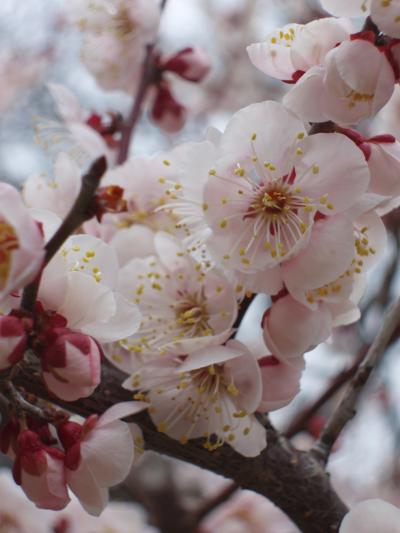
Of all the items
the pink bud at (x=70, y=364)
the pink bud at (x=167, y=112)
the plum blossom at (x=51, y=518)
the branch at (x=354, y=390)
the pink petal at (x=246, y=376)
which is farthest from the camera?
the pink bud at (x=167, y=112)

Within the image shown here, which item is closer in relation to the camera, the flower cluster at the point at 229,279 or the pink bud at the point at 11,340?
the pink bud at the point at 11,340

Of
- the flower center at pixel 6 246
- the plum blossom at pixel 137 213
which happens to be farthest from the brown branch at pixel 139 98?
the flower center at pixel 6 246

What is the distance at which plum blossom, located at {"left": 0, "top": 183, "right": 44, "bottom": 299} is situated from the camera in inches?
26.3

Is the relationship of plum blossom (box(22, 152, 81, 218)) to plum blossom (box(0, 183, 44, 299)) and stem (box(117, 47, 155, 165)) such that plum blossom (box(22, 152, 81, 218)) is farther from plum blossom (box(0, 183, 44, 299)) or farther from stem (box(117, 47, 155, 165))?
plum blossom (box(0, 183, 44, 299))

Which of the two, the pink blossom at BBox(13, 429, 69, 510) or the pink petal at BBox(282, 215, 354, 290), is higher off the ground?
the pink petal at BBox(282, 215, 354, 290)

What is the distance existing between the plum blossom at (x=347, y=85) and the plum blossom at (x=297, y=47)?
0.04m

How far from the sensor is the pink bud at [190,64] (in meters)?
1.96

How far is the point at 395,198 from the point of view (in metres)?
1.01

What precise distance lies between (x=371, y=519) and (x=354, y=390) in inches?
10.8

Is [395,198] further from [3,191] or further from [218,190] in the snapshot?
[3,191]

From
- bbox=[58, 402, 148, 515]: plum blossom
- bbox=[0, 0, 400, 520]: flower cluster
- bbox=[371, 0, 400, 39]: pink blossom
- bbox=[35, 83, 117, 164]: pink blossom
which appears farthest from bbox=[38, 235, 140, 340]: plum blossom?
bbox=[35, 83, 117, 164]: pink blossom

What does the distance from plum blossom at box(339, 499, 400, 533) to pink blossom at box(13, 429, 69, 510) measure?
1.15 feet

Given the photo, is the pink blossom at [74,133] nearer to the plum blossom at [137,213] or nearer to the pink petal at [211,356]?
the plum blossom at [137,213]

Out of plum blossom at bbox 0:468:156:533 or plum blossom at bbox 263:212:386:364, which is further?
plum blossom at bbox 0:468:156:533
